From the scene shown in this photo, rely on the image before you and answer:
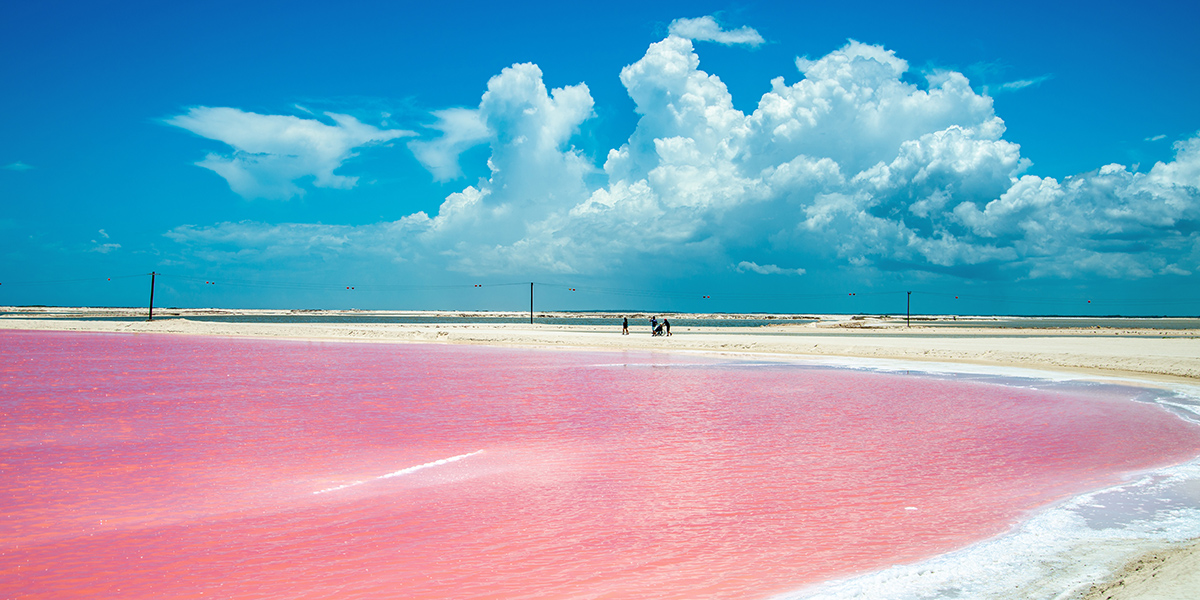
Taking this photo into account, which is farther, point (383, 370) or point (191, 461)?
point (383, 370)

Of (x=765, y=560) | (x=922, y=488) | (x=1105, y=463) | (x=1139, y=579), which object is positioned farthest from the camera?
(x=1105, y=463)

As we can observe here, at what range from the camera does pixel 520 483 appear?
995 cm

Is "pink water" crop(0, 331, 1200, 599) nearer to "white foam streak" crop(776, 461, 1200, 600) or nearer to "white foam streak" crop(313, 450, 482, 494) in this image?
"white foam streak" crop(313, 450, 482, 494)

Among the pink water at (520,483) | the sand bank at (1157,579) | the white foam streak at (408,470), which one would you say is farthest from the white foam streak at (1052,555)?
the white foam streak at (408,470)

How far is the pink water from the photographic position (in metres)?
6.48

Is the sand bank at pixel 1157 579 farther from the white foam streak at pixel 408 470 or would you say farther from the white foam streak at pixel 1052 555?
the white foam streak at pixel 408 470

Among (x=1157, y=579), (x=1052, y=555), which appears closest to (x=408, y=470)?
(x=1052, y=555)

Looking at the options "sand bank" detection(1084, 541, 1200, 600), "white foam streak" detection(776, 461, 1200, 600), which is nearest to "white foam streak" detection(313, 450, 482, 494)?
"white foam streak" detection(776, 461, 1200, 600)

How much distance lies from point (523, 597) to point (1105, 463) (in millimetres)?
Answer: 10249

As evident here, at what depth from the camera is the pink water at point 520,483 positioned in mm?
6477

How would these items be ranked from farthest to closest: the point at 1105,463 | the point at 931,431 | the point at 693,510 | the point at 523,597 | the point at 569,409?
the point at 569,409, the point at 931,431, the point at 1105,463, the point at 693,510, the point at 523,597

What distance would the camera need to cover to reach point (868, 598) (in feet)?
18.7

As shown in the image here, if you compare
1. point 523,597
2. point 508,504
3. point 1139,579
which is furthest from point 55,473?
point 1139,579

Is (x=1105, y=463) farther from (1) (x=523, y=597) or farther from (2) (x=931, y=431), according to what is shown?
(1) (x=523, y=597)
